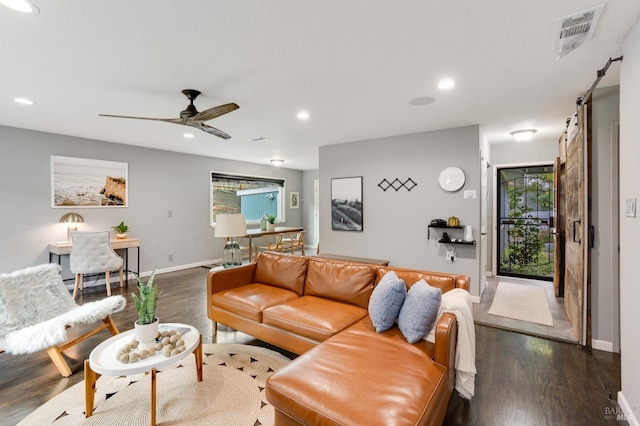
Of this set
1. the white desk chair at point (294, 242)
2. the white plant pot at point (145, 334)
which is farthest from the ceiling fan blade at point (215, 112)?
the white desk chair at point (294, 242)

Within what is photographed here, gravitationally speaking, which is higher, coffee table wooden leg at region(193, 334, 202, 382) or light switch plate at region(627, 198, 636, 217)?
light switch plate at region(627, 198, 636, 217)

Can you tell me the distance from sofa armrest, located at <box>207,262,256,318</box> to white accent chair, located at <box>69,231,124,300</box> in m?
2.40

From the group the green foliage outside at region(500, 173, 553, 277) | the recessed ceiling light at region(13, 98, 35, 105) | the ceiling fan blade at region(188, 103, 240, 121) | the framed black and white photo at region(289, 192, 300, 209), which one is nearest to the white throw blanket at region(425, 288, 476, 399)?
the ceiling fan blade at region(188, 103, 240, 121)

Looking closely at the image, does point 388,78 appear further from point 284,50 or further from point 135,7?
point 135,7

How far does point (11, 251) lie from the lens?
4277 millimetres

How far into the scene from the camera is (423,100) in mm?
A: 3193

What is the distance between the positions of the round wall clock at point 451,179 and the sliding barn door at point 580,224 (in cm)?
120

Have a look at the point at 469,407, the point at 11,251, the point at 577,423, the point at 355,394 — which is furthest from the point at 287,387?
the point at 11,251

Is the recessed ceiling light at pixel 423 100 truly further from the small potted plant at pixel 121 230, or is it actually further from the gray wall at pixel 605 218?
the small potted plant at pixel 121 230

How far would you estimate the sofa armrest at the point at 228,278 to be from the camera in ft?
10.1

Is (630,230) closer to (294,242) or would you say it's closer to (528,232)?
(528,232)

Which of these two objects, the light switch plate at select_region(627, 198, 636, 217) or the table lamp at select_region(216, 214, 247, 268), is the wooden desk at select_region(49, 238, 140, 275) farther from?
the light switch plate at select_region(627, 198, 636, 217)

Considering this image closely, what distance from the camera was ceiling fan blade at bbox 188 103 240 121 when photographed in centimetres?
268

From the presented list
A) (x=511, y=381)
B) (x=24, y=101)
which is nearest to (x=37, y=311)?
(x=24, y=101)
